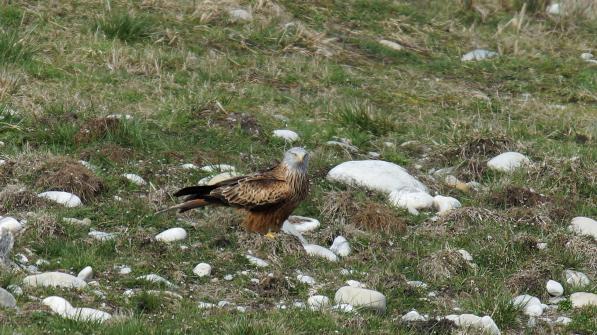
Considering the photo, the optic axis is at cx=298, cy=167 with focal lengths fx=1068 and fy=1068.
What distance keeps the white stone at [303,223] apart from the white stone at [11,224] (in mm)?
2174

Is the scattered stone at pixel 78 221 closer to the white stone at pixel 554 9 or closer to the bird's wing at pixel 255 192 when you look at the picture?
the bird's wing at pixel 255 192

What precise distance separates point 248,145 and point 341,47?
13.9 ft

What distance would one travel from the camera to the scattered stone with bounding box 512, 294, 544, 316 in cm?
716

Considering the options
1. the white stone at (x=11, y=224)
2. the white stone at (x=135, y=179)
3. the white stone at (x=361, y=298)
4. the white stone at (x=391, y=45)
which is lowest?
the white stone at (x=391, y=45)

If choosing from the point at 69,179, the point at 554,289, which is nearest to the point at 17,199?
the point at 69,179

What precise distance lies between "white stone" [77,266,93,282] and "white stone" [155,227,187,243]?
923 millimetres

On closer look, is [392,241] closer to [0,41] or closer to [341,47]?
[0,41]

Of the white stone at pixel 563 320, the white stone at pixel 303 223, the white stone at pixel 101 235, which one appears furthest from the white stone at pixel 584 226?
the white stone at pixel 101 235

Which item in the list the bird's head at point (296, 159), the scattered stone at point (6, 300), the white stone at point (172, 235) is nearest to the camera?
the scattered stone at point (6, 300)

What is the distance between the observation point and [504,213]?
9.09 m

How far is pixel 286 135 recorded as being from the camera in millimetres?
10555

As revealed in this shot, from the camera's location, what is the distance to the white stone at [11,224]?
752 centimetres

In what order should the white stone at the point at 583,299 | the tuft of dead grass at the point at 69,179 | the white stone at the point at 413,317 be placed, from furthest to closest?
the tuft of dead grass at the point at 69,179 → the white stone at the point at 583,299 → the white stone at the point at 413,317

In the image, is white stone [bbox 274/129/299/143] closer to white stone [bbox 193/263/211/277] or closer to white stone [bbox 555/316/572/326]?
white stone [bbox 193/263/211/277]
